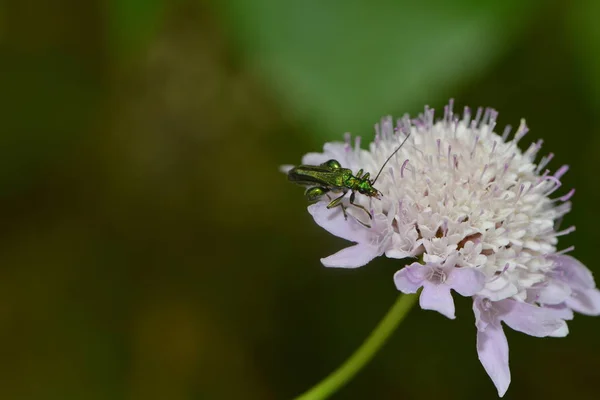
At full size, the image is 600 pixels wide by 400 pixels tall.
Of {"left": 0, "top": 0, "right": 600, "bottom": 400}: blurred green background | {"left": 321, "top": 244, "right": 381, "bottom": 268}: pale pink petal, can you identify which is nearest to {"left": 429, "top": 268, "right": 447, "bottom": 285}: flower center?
{"left": 321, "top": 244, "right": 381, "bottom": 268}: pale pink petal

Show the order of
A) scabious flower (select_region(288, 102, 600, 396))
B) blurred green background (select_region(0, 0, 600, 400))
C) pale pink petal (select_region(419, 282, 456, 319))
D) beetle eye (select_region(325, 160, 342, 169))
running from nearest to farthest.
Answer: pale pink petal (select_region(419, 282, 456, 319)) → scabious flower (select_region(288, 102, 600, 396)) → beetle eye (select_region(325, 160, 342, 169)) → blurred green background (select_region(0, 0, 600, 400))

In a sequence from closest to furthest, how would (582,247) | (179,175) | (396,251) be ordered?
(396,251)
(582,247)
(179,175)

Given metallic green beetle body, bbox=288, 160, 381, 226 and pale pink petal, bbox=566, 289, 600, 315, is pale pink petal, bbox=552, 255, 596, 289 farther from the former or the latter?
metallic green beetle body, bbox=288, 160, 381, 226

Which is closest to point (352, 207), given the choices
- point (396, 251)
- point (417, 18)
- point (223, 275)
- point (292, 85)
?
point (396, 251)

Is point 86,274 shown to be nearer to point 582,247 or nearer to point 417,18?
point 417,18

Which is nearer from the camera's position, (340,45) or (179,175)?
(340,45)

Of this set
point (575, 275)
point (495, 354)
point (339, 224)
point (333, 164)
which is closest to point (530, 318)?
point (495, 354)

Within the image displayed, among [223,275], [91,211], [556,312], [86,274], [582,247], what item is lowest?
[556,312]
